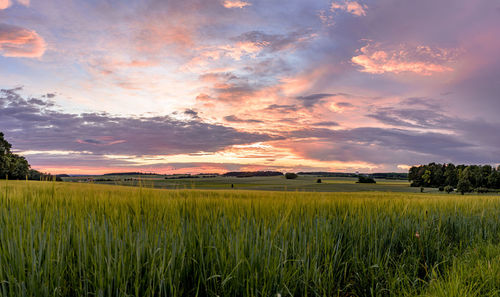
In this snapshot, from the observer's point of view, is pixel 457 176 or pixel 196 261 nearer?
→ pixel 196 261

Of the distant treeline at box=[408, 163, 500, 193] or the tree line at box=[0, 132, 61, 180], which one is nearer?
the tree line at box=[0, 132, 61, 180]

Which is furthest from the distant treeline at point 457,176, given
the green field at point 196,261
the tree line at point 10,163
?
the tree line at point 10,163

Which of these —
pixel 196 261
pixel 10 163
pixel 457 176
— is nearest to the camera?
pixel 196 261

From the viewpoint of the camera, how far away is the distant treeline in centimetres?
7919

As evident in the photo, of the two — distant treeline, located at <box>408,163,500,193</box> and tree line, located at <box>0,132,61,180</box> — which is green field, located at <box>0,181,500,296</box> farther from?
distant treeline, located at <box>408,163,500,193</box>

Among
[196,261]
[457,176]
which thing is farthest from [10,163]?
[457,176]

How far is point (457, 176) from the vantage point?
8862 cm

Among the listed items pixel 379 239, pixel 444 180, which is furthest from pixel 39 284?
pixel 444 180

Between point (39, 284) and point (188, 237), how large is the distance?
4.75ft

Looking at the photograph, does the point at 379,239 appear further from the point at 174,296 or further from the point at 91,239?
the point at 91,239

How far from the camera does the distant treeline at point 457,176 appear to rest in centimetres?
7919

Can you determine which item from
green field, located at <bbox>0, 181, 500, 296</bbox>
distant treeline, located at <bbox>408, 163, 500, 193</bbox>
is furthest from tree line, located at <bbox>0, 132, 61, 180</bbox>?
distant treeline, located at <bbox>408, 163, 500, 193</bbox>

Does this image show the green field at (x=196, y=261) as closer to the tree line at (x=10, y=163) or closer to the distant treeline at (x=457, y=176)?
the tree line at (x=10, y=163)

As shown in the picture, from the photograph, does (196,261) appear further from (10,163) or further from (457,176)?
(457,176)
